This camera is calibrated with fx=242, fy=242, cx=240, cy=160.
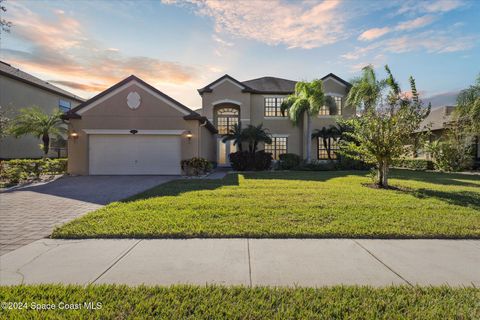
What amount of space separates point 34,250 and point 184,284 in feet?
9.42

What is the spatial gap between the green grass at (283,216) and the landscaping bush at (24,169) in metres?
8.22

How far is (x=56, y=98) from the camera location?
24.6 meters

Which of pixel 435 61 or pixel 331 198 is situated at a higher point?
pixel 435 61

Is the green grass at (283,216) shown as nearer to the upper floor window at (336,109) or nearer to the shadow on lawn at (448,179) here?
the shadow on lawn at (448,179)

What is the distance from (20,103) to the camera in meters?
20.5

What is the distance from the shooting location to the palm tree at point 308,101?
776 inches

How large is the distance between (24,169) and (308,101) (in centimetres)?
1905

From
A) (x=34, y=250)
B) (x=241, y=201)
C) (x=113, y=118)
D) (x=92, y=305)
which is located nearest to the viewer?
(x=92, y=305)

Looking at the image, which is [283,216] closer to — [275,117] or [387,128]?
[387,128]

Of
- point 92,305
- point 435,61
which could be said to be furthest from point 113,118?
point 435,61

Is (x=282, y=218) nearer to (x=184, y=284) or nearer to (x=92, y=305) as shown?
(x=184, y=284)

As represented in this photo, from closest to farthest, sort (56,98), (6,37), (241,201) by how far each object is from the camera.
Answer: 1. (241,201)
2. (6,37)
3. (56,98)

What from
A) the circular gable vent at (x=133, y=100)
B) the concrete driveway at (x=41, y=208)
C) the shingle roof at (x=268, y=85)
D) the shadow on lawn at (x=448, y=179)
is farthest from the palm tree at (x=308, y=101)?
the concrete driveway at (x=41, y=208)

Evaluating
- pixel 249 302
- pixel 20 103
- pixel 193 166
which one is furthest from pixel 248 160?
pixel 20 103
